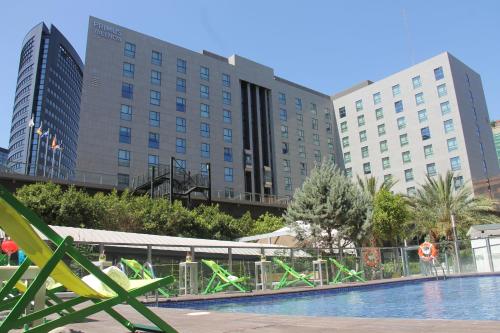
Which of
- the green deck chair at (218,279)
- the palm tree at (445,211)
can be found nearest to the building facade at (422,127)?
the palm tree at (445,211)

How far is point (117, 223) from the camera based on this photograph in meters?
26.7

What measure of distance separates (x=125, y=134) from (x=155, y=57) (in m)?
10.2

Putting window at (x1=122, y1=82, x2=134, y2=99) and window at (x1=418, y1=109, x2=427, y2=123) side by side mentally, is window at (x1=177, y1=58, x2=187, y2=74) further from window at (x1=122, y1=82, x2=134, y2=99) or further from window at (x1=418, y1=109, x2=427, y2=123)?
window at (x1=418, y1=109, x2=427, y2=123)

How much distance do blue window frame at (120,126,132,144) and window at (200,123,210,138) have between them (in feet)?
27.9

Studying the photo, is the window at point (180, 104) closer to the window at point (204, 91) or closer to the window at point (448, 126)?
the window at point (204, 91)

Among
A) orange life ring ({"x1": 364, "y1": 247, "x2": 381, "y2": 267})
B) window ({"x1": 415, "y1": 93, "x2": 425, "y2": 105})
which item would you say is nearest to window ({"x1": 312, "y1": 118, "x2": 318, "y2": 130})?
window ({"x1": 415, "y1": 93, "x2": 425, "y2": 105})

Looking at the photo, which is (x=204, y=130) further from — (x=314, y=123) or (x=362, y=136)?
(x=362, y=136)

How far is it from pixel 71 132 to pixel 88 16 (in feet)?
341

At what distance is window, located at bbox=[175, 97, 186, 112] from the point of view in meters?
47.6

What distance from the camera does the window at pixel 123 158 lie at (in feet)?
136

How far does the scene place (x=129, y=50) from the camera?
45.6 meters

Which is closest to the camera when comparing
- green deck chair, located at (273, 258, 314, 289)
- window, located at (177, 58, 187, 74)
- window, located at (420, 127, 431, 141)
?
green deck chair, located at (273, 258, 314, 289)

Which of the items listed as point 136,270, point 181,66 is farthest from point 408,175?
point 136,270

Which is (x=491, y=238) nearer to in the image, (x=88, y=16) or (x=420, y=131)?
(x=420, y=131)
